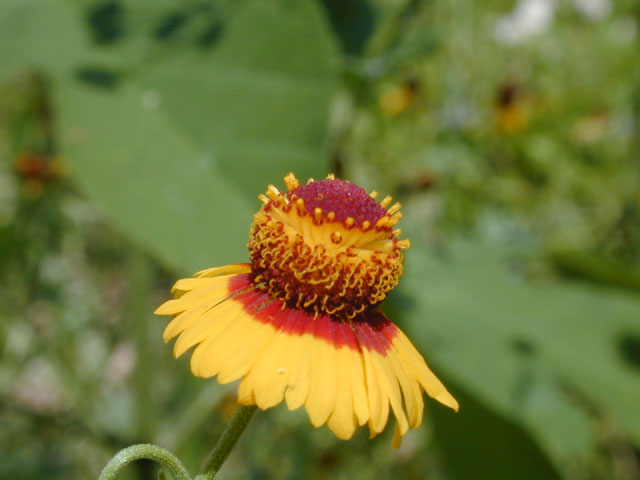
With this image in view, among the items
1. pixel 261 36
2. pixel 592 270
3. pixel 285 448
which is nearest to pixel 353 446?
pixel 285 448

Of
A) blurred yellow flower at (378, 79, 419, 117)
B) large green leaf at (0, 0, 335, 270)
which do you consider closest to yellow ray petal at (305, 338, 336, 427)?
large green leaf at (0, 0, 335, 270)

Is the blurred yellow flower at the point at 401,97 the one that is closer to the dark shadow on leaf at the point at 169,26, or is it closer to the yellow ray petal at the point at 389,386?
the dark shadow on leaf at the point at 169,26

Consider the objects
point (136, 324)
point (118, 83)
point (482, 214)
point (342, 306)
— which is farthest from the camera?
point (482, 214)

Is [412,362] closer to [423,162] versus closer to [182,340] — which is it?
[182,340]

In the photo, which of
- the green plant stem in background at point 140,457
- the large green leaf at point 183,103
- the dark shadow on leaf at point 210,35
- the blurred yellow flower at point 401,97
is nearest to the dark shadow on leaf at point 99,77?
the large green leaf at point 183,103

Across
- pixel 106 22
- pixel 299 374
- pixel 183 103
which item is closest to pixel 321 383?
pixel 299 374

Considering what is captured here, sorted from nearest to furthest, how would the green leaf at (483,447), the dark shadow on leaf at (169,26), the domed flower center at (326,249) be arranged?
the domed flower center at (326,249) → the dark shadow on leaf at (169,26) → the green leaf at (483,447)

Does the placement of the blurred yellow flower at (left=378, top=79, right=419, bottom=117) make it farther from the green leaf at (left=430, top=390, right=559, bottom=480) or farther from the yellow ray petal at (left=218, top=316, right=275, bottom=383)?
the yellow ray petal at (left=218, top=316, right=275, bottom=383)
